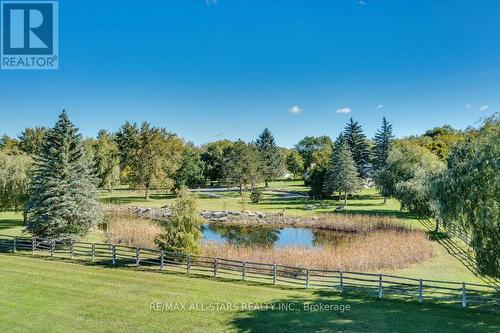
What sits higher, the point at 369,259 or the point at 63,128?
the point at 63,128

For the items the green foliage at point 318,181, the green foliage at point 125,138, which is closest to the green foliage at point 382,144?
the green foliage at point 318,181

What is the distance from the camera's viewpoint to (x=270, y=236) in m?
37.8

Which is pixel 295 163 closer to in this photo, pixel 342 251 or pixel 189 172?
pixel 189 172

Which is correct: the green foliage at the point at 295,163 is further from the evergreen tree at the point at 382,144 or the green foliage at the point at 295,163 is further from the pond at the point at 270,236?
the pond at the point at 270,236

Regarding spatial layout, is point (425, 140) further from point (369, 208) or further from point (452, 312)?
point (452, 312)

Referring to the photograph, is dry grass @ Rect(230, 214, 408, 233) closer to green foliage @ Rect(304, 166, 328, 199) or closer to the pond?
the pond

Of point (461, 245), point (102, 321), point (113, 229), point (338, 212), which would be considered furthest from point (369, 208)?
point (102, 321)

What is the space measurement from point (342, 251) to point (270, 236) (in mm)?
10485

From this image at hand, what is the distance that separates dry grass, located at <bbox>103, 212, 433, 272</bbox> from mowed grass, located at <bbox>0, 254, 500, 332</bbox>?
244 inches

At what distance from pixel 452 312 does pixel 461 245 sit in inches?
650

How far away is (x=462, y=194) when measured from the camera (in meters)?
14.9

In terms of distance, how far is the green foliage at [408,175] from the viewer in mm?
36656

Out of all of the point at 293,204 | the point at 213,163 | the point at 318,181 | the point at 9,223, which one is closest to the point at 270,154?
the point at 213,163

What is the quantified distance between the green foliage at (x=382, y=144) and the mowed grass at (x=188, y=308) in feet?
187
